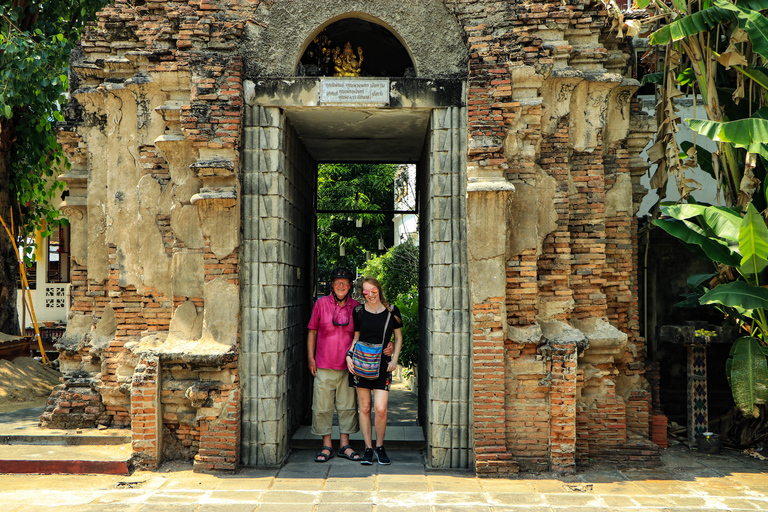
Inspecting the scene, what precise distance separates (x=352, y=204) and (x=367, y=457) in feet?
40.6

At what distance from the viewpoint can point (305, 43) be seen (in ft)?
20.9

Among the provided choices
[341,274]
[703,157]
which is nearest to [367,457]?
[341,274]

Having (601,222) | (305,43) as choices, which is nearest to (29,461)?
(305,43)

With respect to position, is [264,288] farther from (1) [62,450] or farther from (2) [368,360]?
(1) [62,450]

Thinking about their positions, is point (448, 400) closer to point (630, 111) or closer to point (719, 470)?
point (719, 470)

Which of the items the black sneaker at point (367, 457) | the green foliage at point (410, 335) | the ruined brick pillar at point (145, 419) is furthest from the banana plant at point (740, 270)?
the ruined brick pillar at point (145, 419)

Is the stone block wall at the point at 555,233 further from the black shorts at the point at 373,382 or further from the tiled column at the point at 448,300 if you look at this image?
the black shorts at the point at 373,382

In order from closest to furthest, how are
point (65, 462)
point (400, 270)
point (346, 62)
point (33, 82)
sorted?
1. point (65, 462)
2. point (346, 62)
3. point (33, 82)
4. point (400, 270)

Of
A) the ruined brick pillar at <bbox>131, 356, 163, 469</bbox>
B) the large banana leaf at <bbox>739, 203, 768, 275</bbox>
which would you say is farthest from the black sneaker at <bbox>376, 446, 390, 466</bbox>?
the large banana leaf at <bbox>739, 203, 768, 275</bbox>

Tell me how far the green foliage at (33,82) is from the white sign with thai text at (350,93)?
519 cm

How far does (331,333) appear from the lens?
6410 millimetres

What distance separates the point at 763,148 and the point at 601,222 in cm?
169

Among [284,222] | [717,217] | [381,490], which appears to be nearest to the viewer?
[381,490]

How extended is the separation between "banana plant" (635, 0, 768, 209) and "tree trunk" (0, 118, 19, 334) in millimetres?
9840
